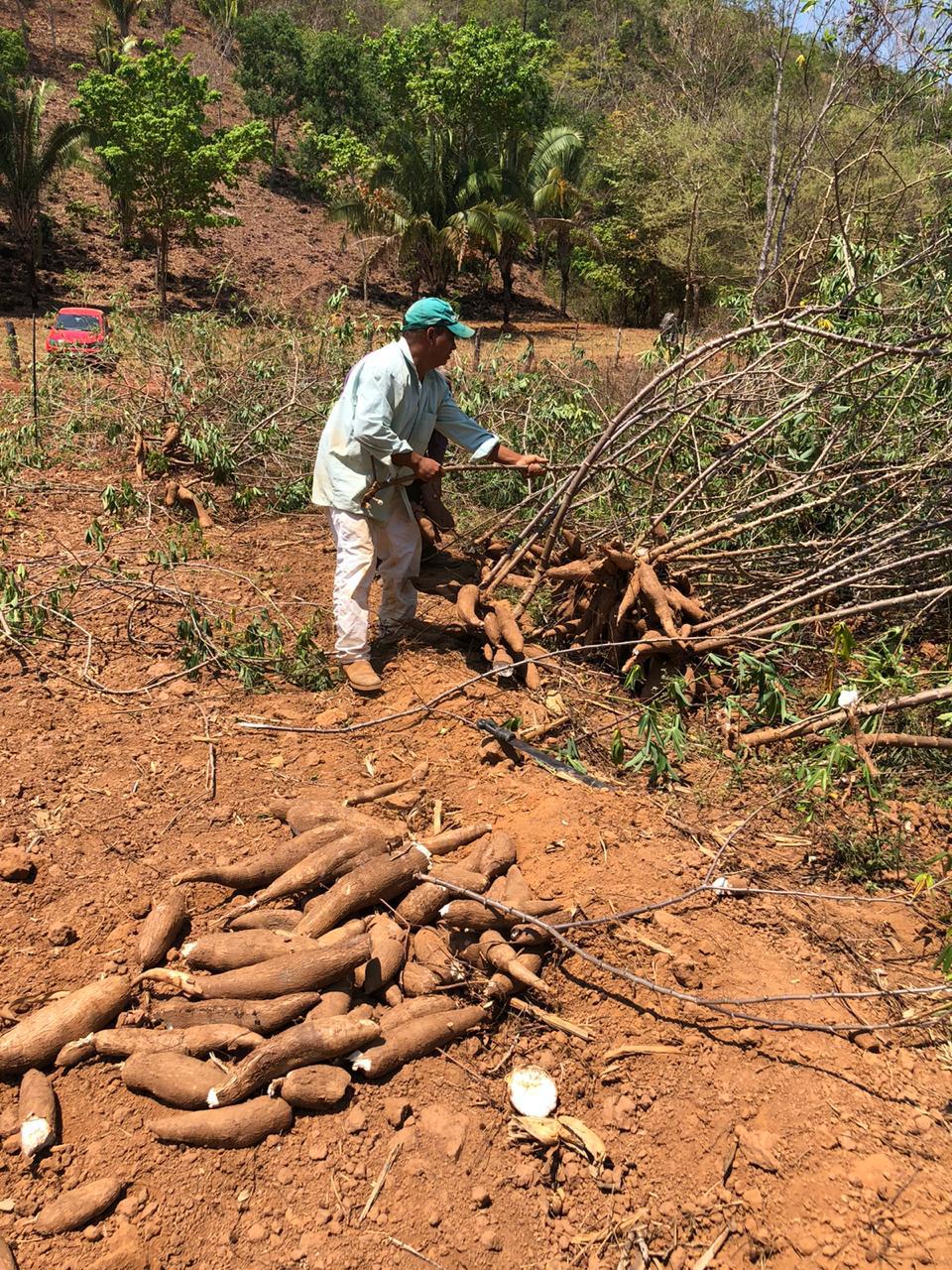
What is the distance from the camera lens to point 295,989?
84.9 inches

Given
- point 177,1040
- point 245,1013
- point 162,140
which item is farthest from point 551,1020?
point 162,140

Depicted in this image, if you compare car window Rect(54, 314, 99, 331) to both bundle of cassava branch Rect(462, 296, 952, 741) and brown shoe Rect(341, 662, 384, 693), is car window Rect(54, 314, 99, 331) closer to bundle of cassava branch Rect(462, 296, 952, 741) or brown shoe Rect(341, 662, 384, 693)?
bundle of cassava branch Rect(462, 296, 952, 741)

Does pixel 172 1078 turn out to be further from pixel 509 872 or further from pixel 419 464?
pixel 419 464

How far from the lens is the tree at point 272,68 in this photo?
89.8ft

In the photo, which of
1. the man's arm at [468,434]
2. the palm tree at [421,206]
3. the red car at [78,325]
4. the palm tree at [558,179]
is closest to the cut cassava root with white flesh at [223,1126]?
the man's arm at [468,434]

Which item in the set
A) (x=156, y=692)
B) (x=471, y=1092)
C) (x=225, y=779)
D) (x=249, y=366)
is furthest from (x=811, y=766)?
(x=249, y=366)

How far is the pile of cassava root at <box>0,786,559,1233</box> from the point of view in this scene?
Answer: 1987 millimetres

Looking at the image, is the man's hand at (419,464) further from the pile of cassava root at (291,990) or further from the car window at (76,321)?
the car window at (76,321)

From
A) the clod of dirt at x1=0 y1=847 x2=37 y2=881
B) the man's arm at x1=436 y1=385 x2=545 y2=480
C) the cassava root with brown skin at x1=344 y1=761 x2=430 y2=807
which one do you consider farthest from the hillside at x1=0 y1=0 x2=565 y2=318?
the clod of dirt at x1=0 y1=847 x2=37 y2=881

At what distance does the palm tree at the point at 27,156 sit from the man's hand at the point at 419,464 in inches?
586

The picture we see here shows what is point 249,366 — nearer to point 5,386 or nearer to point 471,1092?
point 5,386

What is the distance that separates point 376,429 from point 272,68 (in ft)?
96.2

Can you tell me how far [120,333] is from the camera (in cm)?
702

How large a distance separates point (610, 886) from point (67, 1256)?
1526 millimetres
